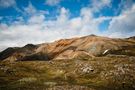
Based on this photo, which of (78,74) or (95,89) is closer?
(95,89)

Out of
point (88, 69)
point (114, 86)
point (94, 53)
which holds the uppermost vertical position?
point (94, 53)

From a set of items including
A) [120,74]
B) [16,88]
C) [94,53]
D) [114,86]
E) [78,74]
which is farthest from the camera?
[94,53]

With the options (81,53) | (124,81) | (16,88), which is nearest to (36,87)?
(16,88)

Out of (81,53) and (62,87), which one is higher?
(81,53)

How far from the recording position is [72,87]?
72.1 m

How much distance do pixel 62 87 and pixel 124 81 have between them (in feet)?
90.0

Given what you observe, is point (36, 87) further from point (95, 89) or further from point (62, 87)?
point (95, 89)

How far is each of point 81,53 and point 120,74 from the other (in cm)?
9889

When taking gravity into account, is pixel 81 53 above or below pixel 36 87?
above

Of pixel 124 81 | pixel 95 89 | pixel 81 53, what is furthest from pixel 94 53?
pixel 95 89

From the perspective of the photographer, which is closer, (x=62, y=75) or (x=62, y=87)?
(x=62, y=87)

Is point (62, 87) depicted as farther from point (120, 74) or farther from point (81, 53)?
point (81, 53)

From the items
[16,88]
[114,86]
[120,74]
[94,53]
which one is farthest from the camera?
[94,53]

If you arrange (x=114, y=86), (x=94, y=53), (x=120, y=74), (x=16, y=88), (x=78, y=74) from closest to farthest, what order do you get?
(x=16, y=88) → (x=114, y=86) → (x=120, y=74) → (x=78, y=74) → (x=94, y=53)
